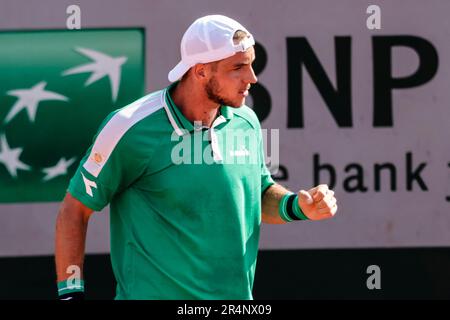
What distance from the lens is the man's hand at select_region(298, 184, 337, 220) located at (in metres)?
4.41

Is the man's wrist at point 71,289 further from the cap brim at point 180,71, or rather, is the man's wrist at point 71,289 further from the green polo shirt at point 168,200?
the cap brim at point 180,71

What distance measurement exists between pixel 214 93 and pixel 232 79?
0.27 ft

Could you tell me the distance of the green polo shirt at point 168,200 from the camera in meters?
4.41

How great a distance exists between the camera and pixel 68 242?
442 centimetres

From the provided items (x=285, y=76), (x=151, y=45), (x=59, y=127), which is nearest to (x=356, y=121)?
(x=285, y=76)

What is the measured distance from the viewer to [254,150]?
459 centimetres

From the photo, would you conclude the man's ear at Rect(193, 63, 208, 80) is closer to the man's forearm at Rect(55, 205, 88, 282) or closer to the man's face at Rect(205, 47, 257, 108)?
the man's face at Rect(205, 47, 257, 108)

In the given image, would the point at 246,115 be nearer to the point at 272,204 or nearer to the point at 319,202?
the point at 272,204

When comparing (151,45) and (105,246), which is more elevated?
(151,45)

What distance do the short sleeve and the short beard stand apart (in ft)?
1.07

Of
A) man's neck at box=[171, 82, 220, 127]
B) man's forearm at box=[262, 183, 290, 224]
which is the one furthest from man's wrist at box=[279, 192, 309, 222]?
man's neck at box=[171, 82, 220, 127]

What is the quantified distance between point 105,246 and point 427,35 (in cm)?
211

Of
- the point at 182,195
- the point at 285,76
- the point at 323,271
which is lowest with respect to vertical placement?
the point at 323,271

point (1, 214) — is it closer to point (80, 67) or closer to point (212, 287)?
point (80, 67)
